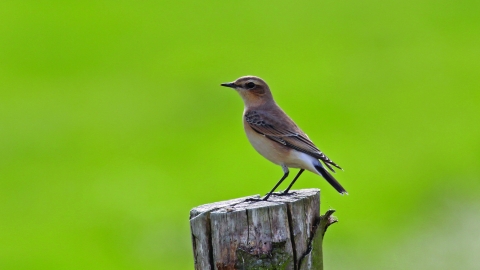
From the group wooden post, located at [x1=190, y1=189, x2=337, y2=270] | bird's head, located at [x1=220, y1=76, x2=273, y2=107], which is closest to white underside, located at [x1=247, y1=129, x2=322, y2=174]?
bird's head, located at [x1=220, y1=76, x2=273, y2=107]

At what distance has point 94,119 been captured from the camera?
95.7 ft

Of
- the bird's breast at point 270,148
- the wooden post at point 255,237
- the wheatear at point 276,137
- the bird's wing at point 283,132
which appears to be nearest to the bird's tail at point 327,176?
the wheatear at point 276,137

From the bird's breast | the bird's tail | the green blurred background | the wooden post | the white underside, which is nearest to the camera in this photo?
the wooden post

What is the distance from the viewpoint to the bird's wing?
33.2 ft

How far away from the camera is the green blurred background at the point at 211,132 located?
19.8 metres

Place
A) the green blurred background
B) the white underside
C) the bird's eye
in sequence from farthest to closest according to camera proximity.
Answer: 1. the green blurred background
2. the bird's eye
3. the white underside

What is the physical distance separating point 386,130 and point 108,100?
997cm

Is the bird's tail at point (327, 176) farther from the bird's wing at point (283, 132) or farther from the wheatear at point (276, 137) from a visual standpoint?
the bird's wing at point (283, 132)

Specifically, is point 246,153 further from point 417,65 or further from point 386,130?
point 417,65

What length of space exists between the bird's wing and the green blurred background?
24.5 ft

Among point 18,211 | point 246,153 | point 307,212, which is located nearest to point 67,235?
point 18,211

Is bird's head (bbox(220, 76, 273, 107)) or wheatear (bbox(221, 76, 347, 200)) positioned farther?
bird's head (bbox(220, 76, 273, 107))

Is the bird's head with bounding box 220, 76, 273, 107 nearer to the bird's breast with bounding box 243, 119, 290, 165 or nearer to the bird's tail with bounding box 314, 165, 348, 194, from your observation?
the bird's breast with bounding box 243, 119, 290, 165

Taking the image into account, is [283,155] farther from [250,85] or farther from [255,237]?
[255,237]
